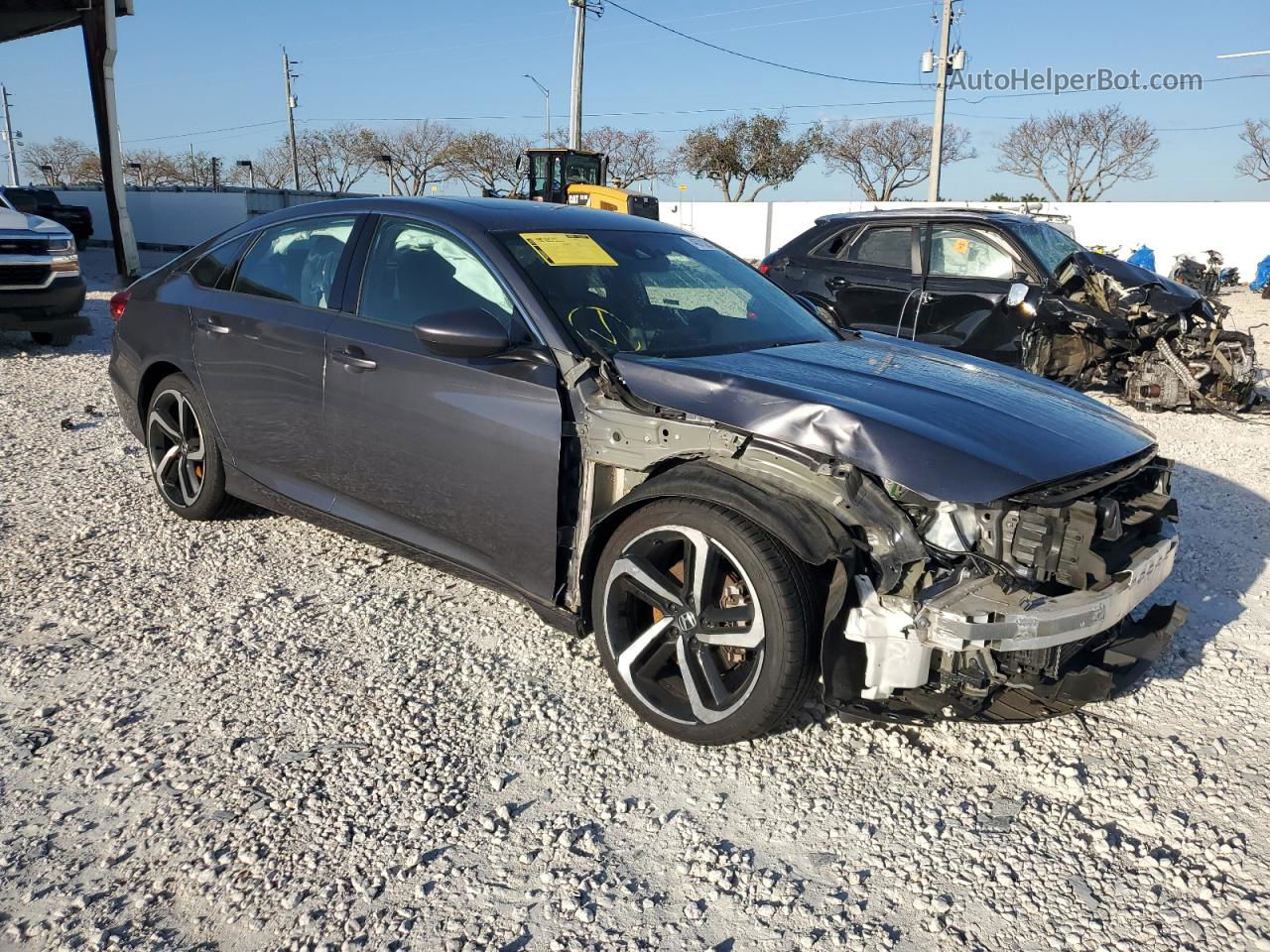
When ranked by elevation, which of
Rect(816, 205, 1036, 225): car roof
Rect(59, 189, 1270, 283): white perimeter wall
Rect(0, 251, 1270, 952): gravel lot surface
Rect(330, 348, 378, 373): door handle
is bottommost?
Rect(0, 251, 1270, 952): gravel lot surface

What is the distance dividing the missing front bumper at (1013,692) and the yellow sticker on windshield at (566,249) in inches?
71.1

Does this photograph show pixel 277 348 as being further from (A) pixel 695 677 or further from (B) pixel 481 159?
(B) pixel 481 159

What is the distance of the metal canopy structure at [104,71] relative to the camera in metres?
17.1

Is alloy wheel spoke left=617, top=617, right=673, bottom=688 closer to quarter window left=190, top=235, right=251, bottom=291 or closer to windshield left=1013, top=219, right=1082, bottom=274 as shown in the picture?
quarter window left=190, top=235, right=251, bottom=291

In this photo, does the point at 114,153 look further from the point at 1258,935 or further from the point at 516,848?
the point at 1258,935

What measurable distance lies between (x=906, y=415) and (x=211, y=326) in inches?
128

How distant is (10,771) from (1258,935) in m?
3.36

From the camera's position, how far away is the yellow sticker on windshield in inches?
140

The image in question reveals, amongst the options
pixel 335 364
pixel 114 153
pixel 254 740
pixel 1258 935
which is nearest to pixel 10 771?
pixel 254 740

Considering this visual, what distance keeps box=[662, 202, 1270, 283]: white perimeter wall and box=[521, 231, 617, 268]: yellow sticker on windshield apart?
2513 cm

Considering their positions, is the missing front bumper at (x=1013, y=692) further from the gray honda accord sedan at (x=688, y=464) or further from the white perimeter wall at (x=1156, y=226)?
the white perimeter wall at (x=1156, y=226)

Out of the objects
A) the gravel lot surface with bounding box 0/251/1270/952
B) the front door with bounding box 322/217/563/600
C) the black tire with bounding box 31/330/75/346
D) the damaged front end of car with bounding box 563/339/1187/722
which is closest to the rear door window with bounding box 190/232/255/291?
the front door with bounding box 322/217/563/600

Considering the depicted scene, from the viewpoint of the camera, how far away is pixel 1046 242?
27.9 feet

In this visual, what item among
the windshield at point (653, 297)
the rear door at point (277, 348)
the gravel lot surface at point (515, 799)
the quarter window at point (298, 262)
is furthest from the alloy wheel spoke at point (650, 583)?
the quarter window at point (298, 262)
